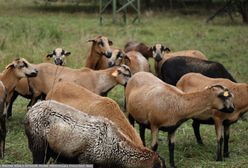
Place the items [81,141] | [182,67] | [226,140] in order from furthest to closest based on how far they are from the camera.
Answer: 1. [182,67]
2. [226,140]
3. [81,141]

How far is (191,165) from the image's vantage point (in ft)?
29.3

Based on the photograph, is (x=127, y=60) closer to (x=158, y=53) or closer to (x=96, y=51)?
(x=96, y=51)

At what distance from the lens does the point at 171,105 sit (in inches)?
344

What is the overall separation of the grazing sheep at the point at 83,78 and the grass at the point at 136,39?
76cm

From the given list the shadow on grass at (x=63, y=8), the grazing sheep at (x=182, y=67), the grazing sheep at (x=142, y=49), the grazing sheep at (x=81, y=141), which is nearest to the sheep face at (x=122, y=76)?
the grazing sheep at (x=182, y=67)

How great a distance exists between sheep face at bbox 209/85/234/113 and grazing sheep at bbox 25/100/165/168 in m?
1.83

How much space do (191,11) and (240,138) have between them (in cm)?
2315

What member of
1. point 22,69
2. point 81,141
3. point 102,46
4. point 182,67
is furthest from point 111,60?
point 81,141

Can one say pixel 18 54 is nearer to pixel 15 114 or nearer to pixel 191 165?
pixel 15 114

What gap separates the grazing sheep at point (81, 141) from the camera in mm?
7180

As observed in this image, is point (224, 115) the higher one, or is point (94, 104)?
point (94, 104)

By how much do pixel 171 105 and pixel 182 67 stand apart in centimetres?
444

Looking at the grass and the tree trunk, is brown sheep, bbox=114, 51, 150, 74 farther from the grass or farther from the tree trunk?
the tree trunk

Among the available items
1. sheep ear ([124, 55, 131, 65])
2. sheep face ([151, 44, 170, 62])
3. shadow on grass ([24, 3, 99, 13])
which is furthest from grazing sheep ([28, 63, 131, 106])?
shadow on grass ([24, 3, 99, 13])
